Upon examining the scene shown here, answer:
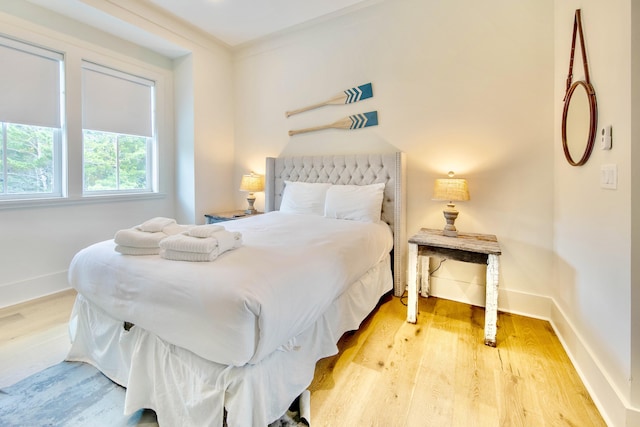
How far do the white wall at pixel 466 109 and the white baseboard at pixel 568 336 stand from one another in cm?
1

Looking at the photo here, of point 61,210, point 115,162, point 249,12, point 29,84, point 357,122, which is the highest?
point 249,12

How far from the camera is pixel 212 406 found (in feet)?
3.67

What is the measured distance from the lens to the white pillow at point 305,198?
2986mm

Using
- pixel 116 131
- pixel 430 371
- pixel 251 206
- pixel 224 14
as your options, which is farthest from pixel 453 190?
pixel 116 131

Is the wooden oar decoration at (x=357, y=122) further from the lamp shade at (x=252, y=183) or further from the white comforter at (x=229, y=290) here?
the white comforter at (x=229, y=290)

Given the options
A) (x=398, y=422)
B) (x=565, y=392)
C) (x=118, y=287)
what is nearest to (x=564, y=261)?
(x=565, y=392)

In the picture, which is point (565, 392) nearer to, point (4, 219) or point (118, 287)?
point (118, 287)

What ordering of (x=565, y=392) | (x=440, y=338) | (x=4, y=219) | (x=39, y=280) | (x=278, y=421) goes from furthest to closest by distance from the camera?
(x=39, y=280)
(x=4, y=219)
(x=440, y=338)
(x=565, y=392)
(x=278, y=421)

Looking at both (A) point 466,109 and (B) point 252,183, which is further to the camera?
(B) point 252,183

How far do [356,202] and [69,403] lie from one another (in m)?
2.33

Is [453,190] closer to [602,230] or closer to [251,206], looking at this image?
[602,230]

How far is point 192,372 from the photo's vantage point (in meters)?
1.20

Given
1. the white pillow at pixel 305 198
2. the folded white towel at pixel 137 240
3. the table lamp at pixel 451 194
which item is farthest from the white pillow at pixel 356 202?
the folded white towel at pixel 137 240

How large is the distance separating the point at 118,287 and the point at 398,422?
1506 mm
